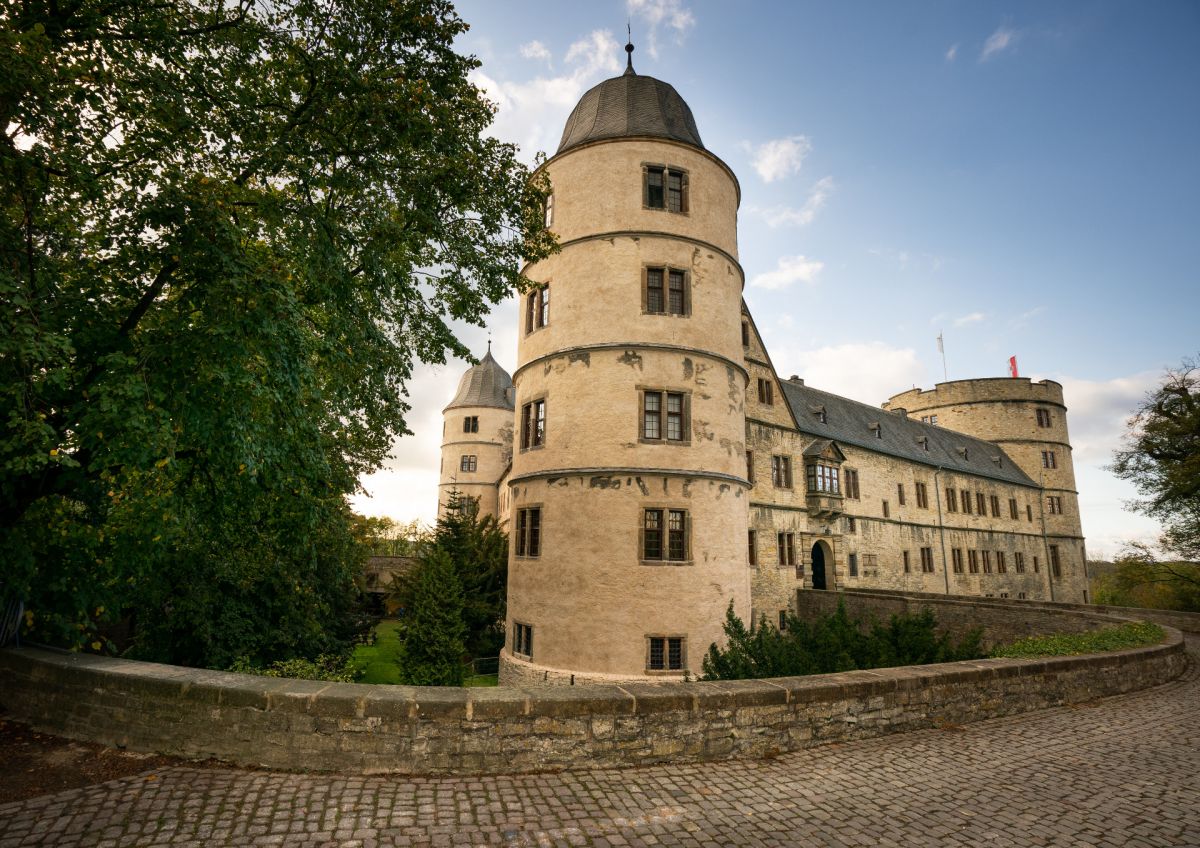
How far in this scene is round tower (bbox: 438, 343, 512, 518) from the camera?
43188 millimetres

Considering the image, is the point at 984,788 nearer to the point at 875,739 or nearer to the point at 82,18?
the point at 875,739

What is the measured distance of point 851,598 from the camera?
23.5 metres

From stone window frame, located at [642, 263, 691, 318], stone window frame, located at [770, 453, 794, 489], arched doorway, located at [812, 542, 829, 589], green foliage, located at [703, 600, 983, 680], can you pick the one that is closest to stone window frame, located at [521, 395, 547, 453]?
stone window frame, located at [642, 263, 691, 318]

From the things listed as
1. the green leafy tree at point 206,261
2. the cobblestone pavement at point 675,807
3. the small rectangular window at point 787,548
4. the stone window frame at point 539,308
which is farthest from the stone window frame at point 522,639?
the small rectangular window at point 787,548

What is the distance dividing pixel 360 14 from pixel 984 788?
12556mm

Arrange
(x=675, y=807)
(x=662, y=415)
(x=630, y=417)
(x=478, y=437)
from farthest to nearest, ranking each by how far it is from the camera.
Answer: (x=478, y=437) < (x=662, y=415) < (x=630, y=417) < (x=675, y=807)

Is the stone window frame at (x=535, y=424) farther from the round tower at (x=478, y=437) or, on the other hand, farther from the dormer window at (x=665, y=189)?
the round tower at (x=478, y=437)

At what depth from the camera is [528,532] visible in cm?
1666

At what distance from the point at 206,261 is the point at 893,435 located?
122 feet

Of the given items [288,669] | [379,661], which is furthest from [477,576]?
[288,669]

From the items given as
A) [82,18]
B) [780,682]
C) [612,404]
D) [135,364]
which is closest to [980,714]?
[780,682]

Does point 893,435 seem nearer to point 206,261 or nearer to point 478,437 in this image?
point 478,437

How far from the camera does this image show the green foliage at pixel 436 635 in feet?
54.3

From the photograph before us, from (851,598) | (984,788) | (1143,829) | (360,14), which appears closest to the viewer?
(1143,829)
